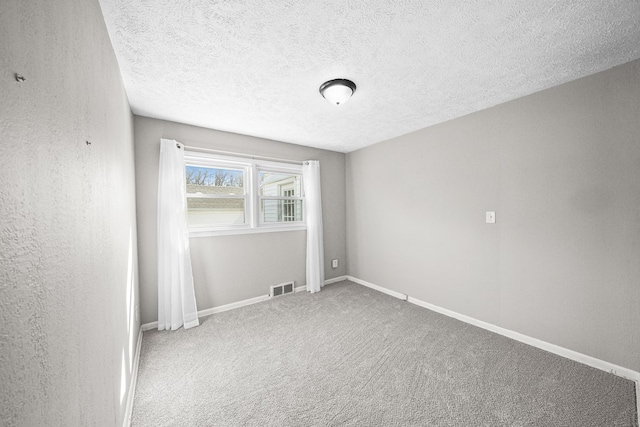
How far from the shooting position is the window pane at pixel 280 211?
3.58m

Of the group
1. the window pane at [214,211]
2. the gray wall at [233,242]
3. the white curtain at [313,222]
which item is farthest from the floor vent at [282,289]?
the window pane at [214,211]

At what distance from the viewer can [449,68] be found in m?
1.79

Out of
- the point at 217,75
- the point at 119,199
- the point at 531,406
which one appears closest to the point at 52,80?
the point at 119,199

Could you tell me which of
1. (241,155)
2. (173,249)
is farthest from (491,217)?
(173,249)

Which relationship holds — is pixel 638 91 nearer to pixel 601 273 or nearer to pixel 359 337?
pixel 601 273

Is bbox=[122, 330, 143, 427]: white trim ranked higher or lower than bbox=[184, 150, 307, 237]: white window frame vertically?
lower

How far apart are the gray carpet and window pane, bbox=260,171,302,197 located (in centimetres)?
186

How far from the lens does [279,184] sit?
12.4 ft

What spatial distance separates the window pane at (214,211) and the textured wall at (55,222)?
5.78 ft

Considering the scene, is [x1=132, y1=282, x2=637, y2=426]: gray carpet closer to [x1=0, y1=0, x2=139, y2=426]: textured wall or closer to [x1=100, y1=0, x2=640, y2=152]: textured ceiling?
[x1=0, y1=0, x2=139, y2=426]: textured wall

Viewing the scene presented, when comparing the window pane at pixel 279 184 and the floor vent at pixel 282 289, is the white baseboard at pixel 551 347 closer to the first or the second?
the floor vent at pixel 282 289

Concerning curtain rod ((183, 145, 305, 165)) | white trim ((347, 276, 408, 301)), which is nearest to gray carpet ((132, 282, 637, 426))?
white trim ((347, 276, 408, 301))

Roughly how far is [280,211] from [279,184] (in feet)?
1.43

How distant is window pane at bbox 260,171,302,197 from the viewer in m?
3.55
